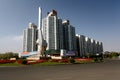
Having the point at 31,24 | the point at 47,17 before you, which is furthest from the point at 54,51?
the point at 31,24

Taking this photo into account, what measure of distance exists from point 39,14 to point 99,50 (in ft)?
381

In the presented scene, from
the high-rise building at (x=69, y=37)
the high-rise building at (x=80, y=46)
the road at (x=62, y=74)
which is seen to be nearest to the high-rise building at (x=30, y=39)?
the high-rise building at (x=69, y=37)

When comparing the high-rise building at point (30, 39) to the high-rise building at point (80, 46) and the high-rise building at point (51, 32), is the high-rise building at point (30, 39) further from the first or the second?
the high-rise building at point (80, 46)

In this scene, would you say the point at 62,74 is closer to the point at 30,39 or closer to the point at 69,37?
the point at 69,37

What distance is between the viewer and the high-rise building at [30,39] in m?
122

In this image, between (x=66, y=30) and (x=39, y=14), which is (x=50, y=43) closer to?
(x=66, y=30)

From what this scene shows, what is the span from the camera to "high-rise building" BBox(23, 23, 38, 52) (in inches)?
4811

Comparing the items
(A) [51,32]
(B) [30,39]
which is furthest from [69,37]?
(B) [30,39]

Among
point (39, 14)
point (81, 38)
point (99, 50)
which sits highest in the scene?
point (39, 14)

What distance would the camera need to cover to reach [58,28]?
361ft

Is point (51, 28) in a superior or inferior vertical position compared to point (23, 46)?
superior

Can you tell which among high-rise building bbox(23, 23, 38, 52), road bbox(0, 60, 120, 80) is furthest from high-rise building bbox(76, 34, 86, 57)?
road bbox(0, 60, 120, 80)

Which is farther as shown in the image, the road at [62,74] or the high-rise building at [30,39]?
the high-rise building at [30,39]

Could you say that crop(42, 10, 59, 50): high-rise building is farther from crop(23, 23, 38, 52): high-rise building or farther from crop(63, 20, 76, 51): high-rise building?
crop(23, 23, 38, 52): high-rise building
